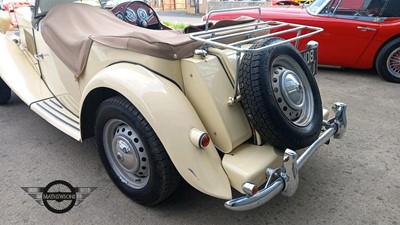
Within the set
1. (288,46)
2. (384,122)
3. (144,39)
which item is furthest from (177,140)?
(384,122)

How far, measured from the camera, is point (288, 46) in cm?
246

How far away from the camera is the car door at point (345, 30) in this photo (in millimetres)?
5590

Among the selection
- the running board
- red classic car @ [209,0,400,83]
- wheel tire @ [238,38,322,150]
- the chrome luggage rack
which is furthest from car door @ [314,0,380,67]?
the running board

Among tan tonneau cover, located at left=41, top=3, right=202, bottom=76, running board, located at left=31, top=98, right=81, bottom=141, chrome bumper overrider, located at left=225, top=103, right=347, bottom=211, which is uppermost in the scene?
tan tonneau cover, located at left=41, top=3, right=202, bottom=76

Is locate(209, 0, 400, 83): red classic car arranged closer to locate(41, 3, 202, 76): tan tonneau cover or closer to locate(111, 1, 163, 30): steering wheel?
locate(111, 1, 163, 30): steering wheel

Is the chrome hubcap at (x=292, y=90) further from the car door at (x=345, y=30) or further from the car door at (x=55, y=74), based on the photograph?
the car door at (x=345, y=30)

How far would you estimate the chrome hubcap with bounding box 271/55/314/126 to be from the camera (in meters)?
2.32

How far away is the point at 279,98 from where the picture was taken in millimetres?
2303

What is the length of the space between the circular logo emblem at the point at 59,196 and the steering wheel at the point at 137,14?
2.00 metres

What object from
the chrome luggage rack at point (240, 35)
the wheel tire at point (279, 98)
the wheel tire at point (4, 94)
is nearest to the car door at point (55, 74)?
the wheel tire at point (4, 94)

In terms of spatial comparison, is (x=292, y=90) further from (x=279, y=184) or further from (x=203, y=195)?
(x=203, y=195)

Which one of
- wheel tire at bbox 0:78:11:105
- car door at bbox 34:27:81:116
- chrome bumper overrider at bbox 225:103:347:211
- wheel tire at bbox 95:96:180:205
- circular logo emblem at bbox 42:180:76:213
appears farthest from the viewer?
wheel tire at bbox 0:78:11:105

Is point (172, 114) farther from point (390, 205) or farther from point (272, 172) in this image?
point (390, 205)

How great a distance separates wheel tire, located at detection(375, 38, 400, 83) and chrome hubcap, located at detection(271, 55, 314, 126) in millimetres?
3826
